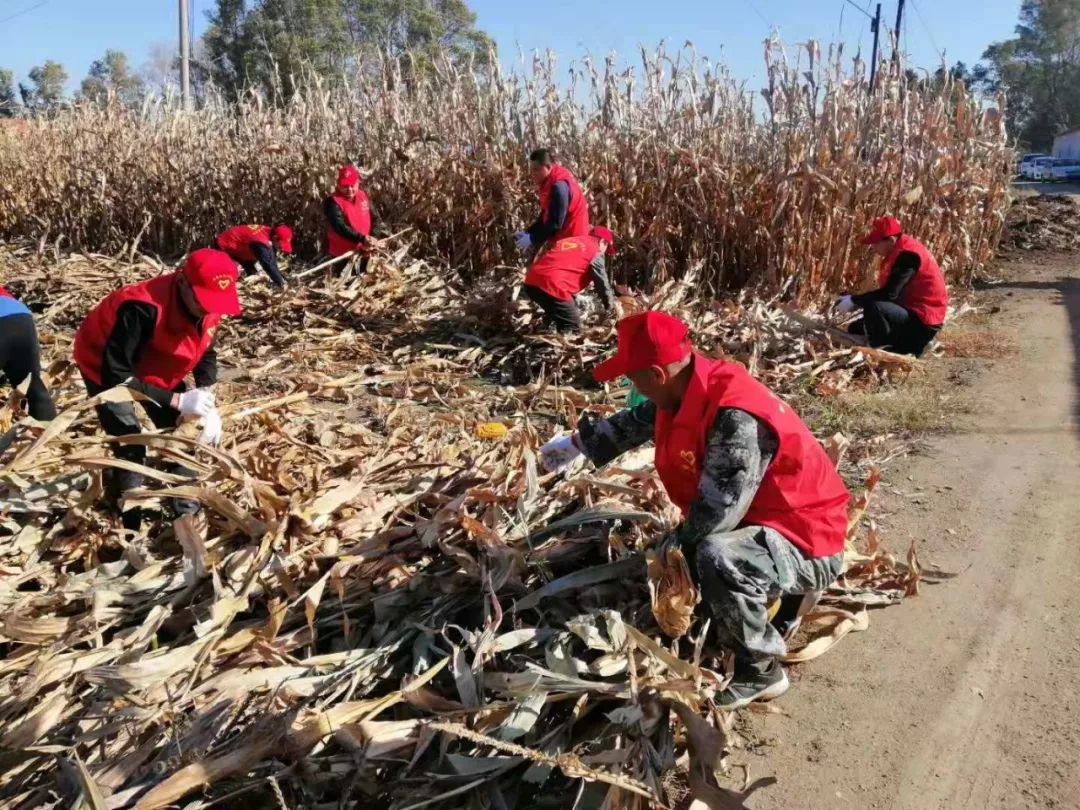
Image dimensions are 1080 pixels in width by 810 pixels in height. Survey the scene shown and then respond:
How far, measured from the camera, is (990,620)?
3125 mm

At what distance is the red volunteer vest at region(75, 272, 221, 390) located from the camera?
351 centimetres

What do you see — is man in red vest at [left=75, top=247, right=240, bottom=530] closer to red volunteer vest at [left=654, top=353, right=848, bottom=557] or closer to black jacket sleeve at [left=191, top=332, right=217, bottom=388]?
black jacket sleeve at [left=191, top=332, right=217, bottom=388]

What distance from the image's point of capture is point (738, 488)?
2.36 meters

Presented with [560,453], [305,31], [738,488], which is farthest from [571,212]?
[305,31]

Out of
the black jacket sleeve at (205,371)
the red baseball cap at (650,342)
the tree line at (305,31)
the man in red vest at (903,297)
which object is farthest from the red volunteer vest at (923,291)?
the tree line at (305,31)

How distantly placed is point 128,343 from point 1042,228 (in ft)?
49.3

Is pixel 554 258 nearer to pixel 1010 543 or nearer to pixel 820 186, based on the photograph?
pixel 820 186

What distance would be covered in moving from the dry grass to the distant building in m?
Result: 58.4

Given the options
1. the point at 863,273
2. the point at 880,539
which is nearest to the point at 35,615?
the point at 880,539

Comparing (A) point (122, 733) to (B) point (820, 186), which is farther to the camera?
(B) point (820, 186)

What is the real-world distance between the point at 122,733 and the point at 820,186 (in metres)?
6.71

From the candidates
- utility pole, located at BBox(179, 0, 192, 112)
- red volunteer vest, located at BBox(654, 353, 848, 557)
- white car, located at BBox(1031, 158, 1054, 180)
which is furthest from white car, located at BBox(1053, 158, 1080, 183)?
red volunteer vest, located at BBox(654, 353, 848, 557)

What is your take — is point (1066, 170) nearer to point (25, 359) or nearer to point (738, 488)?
point (738, 488)

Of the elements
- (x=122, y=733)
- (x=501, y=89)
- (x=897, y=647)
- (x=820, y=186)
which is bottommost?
(x=897, y=647)
